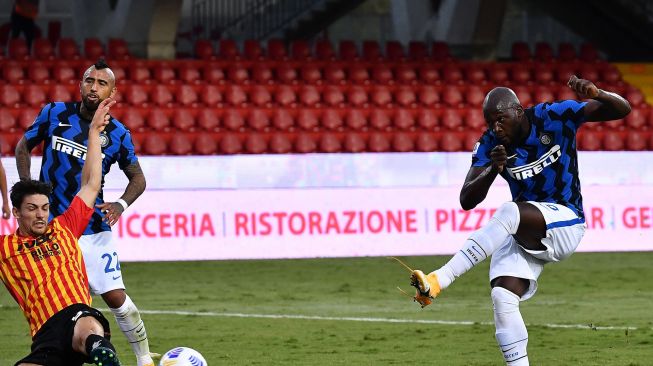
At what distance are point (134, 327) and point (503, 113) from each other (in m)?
2.78

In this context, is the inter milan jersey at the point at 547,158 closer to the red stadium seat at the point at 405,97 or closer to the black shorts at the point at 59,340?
the black shorts at the point at 59,340


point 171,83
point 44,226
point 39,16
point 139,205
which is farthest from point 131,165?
point 39,16

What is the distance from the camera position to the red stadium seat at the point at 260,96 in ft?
69.4

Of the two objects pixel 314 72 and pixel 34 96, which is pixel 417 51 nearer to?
pixel 314 72

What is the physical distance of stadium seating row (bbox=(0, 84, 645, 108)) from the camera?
2027 cm

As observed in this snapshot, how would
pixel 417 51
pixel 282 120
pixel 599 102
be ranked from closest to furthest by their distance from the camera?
pixel 599 102, pixel 282 120, pixel 417 51

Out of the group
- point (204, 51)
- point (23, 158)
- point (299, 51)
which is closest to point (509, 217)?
point (23, 158)

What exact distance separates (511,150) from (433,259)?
9871 mm

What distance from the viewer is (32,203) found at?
251 inches

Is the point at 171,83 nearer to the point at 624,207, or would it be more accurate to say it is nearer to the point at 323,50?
the point at 323,50

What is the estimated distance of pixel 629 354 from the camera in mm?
9000

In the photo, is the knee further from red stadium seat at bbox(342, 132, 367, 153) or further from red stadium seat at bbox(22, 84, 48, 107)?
red stadium seat at bbox(22, 84, 48, 107)

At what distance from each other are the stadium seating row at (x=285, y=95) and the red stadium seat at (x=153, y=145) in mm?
1367

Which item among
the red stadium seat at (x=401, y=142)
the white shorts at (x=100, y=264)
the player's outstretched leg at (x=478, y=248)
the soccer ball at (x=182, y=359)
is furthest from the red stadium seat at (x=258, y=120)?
the soccer ball at (x=182, y=359)
